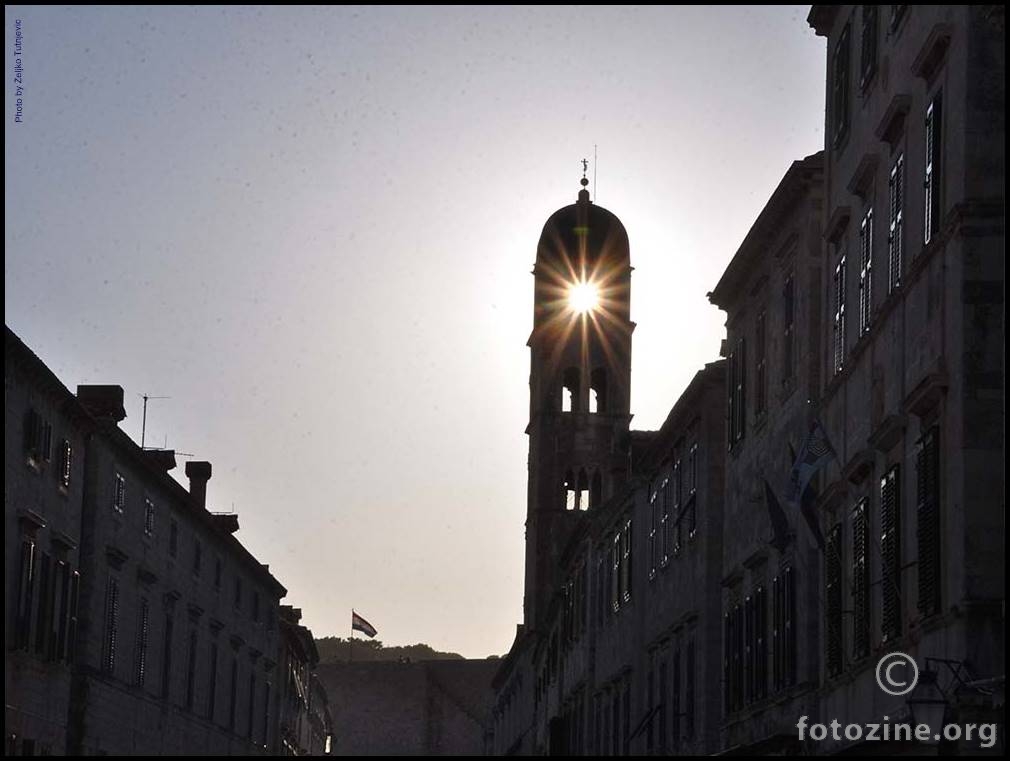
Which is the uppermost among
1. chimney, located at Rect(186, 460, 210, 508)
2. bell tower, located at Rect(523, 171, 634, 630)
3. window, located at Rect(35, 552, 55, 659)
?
bell tower, located at Rect(523, 171, 634, 630)

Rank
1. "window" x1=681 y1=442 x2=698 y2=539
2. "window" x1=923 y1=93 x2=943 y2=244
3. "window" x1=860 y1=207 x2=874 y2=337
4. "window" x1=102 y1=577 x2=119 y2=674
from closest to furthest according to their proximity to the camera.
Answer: "window" x1=923 y1=93 x2=943 y2=244
"window" x1=860 y1=207 x2=874 y2=337
"window" x1=681 y1=442 x2=698 y2=539
"window" x1=102 y1=577 x2=119 y2=674

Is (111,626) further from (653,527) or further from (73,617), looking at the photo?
(653,527)

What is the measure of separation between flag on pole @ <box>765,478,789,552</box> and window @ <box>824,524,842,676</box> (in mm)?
1491

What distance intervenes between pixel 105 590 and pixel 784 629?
20460 mm

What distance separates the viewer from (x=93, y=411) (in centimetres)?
4747

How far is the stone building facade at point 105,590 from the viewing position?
4016 centimetres

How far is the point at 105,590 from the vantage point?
47125 mm

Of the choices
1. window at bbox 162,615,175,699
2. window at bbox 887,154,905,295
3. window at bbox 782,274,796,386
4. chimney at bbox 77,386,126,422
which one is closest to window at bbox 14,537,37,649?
chimney at bbox 77,386,126,422

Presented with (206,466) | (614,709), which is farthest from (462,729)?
(614,709)

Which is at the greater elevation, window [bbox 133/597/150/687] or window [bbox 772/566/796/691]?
window [bbox 133/597/150/687]

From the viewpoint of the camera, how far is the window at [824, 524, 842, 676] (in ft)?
92.3

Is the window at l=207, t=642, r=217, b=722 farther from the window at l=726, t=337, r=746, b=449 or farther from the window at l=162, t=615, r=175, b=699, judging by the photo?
the window at l=726, t=337, r=746, b=449

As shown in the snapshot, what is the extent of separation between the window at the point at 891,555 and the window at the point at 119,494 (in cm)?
2643

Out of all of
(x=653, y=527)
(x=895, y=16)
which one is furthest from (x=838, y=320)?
(x=653, y=527)
